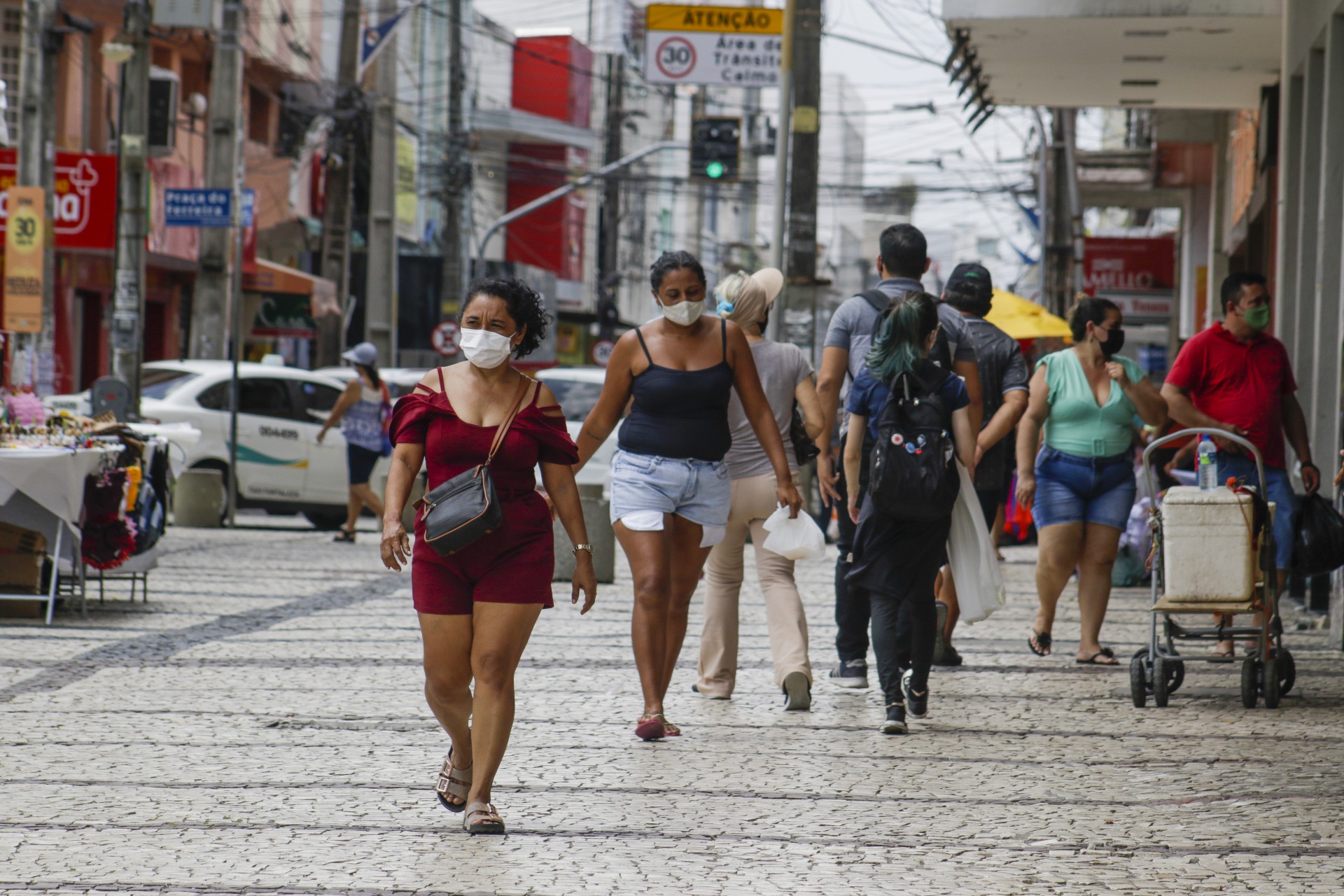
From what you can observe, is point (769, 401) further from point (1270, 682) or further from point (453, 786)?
point (453, 786)

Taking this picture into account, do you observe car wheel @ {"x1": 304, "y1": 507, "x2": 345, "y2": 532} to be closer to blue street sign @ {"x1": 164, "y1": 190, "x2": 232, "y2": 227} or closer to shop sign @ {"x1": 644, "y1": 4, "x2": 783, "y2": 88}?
blue street sign @ {"x1": 164, "y1": 190, "x2": 232, "y2": 227}

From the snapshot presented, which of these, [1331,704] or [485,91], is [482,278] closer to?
[1331,704]

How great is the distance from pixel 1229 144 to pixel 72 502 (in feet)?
55.2

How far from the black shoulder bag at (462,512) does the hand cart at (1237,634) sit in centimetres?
349

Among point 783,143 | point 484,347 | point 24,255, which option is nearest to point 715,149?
point 783,143

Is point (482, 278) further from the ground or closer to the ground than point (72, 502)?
further from the ground

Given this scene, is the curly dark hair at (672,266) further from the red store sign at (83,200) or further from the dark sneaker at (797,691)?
the red store sign at (83,200)

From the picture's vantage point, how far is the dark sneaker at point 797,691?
769cm

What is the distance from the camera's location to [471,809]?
536 centimetres

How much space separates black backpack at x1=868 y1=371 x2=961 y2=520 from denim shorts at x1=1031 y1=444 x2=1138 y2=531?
1884 millimetres

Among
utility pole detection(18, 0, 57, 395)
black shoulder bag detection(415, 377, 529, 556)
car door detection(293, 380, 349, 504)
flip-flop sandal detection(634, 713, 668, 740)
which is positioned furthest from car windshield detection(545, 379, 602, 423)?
black shoulder bag detection(415, 377, 529, 556)

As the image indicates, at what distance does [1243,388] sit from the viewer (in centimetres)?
920

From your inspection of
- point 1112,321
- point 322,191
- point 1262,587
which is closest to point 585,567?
point 1262,587

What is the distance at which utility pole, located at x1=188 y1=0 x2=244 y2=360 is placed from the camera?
74.4ft
